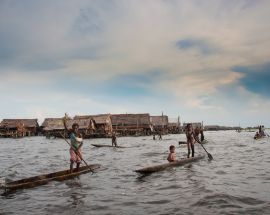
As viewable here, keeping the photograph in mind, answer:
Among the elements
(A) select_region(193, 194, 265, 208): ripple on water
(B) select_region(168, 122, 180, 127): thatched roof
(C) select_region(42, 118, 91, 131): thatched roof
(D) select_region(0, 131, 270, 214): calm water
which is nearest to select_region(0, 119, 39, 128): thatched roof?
(C) select_region(42, 118, 91, 131): thatched roof

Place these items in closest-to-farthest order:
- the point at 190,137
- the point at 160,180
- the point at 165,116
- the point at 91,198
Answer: the point at 91,198
the point at 160,180
the point at 190,137
the point at 165,116

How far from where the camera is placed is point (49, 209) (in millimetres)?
8641

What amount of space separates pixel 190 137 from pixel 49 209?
10980 millimetres

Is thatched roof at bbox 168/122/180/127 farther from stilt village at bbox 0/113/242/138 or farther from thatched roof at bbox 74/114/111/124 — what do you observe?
thatched roof at bbox 74/114/111/124

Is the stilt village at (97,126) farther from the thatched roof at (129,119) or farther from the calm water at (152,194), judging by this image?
the calm water at (152,194)

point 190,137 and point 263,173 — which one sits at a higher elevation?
point 190,137

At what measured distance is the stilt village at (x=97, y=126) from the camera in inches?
2472

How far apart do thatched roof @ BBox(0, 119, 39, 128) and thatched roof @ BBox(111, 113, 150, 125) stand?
18994mm

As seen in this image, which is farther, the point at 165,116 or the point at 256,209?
the point at 165,116

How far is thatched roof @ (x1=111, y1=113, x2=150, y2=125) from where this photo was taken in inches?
2746

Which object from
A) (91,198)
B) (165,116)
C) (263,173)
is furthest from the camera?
(165,116)

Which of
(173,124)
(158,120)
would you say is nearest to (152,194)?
(158,120)

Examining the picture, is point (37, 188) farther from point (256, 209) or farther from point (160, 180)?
point (256, 209)

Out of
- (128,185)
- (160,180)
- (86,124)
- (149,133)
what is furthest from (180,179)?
(149,133)
